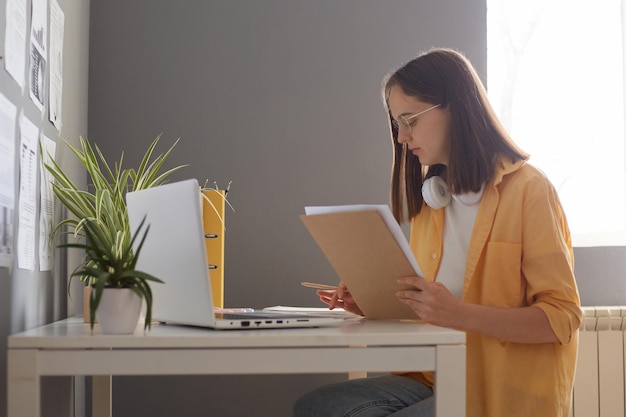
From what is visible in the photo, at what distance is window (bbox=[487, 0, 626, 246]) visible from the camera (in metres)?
3.15

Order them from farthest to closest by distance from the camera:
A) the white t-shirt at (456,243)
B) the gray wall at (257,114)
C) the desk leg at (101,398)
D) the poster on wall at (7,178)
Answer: the gray wall at (257,114) < the desk leg at (101,398) < the white t-shirt at (456,243) < the poster on wall at (7,178)

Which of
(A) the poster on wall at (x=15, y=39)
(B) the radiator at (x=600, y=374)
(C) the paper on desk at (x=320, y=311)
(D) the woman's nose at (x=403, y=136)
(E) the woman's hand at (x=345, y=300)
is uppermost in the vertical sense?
(A) the poster on wall at (x=15, y=39)

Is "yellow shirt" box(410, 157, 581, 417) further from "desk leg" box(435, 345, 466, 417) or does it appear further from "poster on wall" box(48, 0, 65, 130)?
"poster on wall" box(48, 0, 65, 130)

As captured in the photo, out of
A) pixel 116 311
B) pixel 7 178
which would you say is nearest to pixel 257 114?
pixel 7 178

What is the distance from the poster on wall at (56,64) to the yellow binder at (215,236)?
422mm

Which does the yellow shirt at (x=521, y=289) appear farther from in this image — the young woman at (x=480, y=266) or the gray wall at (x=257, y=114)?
the gray wall at (x=257, y=114)

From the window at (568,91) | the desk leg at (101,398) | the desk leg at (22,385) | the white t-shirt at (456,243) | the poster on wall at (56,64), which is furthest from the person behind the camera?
the window at (568,91)

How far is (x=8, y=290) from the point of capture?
160 centimetres

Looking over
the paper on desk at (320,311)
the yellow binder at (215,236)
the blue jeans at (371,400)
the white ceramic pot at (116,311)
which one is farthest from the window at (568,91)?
the white ceramic pot at (116,311)

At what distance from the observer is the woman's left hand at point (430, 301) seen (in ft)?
5.35

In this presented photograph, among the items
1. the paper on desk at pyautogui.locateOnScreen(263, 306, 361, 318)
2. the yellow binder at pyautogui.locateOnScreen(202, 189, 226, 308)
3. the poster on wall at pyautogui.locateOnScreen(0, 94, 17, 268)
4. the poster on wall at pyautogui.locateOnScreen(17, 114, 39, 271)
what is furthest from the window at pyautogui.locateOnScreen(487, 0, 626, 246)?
the poster on wall at pyautogui.locateOnScreen(0, 94, 17, 268)

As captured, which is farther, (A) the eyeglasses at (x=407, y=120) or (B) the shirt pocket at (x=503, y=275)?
(A) the eyeglasses at (x=407, y=120)

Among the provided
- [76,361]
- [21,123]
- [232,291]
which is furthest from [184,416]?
[76,361]

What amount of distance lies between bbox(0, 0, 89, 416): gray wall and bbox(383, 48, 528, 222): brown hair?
88 centimetres
